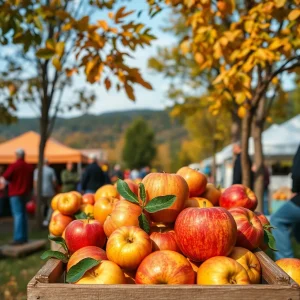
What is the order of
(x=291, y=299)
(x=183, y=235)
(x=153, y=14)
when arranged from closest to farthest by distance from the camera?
(x=291, y=299)
(x=183, y=235)
(x=153, y=14)

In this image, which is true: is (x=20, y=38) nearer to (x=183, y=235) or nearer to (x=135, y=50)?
(x=135, y=50)

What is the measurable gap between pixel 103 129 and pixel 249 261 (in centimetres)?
15061

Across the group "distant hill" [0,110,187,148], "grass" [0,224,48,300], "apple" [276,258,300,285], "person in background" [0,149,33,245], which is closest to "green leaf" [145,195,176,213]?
"apple" [276,258,300,285]

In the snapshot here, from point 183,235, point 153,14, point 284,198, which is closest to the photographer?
point 183,235

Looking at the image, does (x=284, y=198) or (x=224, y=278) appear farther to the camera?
(x=284, y=198)

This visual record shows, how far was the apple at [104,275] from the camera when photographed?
1668 mm

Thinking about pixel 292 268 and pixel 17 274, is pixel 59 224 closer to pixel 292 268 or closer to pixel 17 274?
pixel 292 268

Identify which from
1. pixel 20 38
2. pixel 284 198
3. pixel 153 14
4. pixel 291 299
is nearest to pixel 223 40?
pixel 153 14

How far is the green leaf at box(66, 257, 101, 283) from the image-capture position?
5.46 feet

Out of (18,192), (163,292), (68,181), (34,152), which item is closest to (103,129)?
(34,152)

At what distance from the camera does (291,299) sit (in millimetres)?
1493

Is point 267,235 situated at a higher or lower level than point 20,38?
lower

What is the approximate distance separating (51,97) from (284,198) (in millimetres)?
6663

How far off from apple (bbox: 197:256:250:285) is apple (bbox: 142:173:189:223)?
15.5 inches
